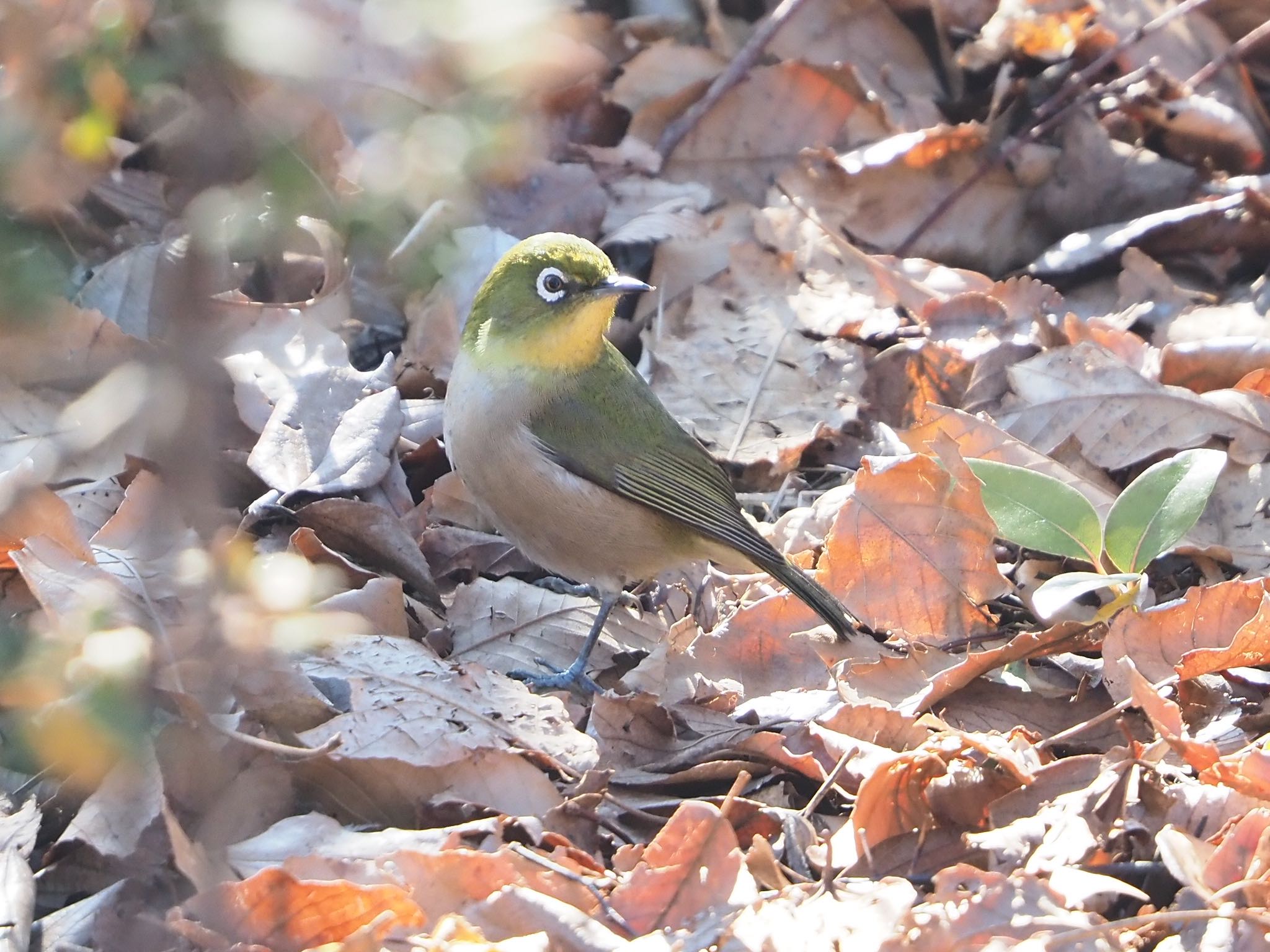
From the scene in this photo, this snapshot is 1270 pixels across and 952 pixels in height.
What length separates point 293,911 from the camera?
2.72 metres

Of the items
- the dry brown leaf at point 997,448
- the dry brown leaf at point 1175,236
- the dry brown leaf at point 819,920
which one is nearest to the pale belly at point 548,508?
the dry brown leaf at point 997,448

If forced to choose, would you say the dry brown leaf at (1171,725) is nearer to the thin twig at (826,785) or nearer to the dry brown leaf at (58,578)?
the thin twig at (826,785)

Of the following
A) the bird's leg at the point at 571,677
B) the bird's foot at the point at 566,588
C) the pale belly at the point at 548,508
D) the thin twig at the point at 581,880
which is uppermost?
the thin twig at the point at 581,880

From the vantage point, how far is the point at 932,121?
688 centimetres

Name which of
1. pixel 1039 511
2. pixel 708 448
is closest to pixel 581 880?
pixel 1039 511

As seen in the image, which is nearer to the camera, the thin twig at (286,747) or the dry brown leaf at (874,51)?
the thin twig at (286,747)

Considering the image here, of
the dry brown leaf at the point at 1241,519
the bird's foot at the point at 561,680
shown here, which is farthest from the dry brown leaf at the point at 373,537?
the dry brown leaf at the point at 1241,519

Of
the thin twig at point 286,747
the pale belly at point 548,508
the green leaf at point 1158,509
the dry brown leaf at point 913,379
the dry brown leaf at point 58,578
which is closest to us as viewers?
the thin twig at point 286,747

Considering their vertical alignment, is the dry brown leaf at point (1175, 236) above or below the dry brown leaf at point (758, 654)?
above

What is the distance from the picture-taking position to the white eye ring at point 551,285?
16.2 feet

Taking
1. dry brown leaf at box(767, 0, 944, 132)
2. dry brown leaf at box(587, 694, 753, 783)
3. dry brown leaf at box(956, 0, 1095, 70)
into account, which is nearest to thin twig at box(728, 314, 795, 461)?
dry brown leaf at box(767, 0, 944, 132)

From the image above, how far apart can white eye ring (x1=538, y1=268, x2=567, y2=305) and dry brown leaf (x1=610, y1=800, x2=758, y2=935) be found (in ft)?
8.14

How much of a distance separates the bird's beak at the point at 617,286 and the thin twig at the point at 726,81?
1.81m

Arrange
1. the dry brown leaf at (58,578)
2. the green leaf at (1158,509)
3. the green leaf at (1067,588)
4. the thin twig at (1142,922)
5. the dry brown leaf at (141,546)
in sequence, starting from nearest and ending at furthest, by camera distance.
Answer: the dry brown leaf at (141,546)
the thin twig at (1142,922)
the dry brown leaf at (58,578)
the green leaf at (1067,588)
the green leaf at (1158,509)
